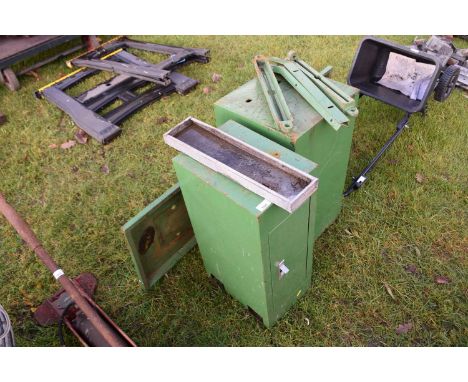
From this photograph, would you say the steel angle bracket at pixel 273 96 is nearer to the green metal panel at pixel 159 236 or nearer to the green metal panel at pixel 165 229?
the green metal panel at pixel 165 229

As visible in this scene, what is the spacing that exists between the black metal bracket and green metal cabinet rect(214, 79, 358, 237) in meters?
2.07

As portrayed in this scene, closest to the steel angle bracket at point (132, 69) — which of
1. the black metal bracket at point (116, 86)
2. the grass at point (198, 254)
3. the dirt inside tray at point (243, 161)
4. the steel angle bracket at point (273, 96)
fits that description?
the black metal bracket at point (116, 86)

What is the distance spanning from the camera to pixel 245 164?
6.49 ft

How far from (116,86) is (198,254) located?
106 inches

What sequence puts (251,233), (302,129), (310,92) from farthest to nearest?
1. (310,92)
2. (302,129)
3. (251,233)

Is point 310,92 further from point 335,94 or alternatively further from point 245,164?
point 245,164

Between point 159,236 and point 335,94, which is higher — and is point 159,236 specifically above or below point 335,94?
below

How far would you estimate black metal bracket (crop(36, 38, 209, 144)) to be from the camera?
13.8ft

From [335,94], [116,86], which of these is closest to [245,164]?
[335,94]

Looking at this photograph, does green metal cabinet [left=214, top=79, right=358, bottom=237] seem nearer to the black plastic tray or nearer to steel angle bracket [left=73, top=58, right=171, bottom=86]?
the black plastic tray

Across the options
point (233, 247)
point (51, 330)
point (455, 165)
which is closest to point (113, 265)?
point (51, 330)

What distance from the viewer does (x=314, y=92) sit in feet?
7.97

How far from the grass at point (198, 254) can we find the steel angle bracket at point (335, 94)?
113 centimetres

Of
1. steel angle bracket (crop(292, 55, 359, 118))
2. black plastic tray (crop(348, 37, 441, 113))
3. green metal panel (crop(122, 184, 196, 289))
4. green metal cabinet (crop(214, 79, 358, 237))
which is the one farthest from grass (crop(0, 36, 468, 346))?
steel angle bracket (crop(292, 55, 359, 118))
